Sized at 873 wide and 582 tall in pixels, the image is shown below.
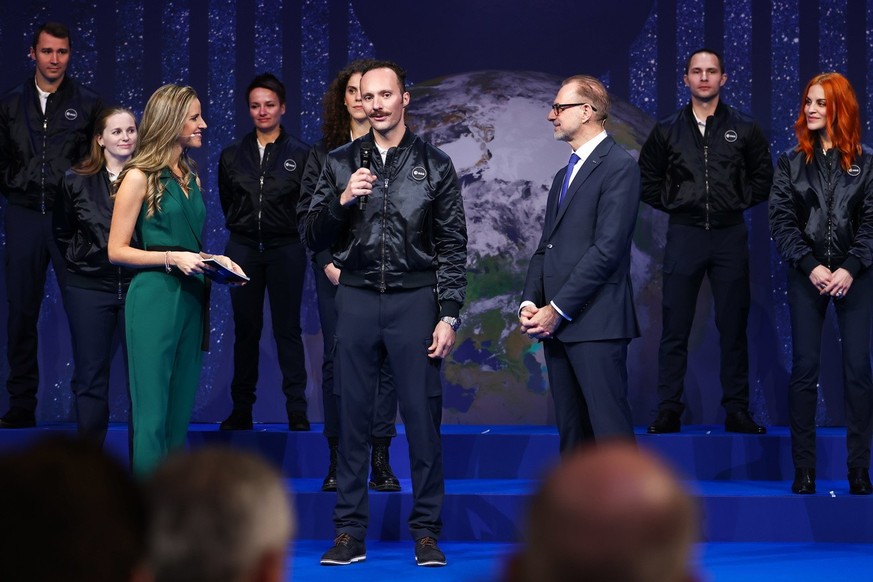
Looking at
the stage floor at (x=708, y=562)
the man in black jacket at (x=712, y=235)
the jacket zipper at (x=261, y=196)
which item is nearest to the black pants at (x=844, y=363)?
the stage floor at (x=708, y=562)

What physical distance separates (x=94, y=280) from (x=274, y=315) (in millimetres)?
1006

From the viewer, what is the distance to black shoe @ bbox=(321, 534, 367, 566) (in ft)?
14.0

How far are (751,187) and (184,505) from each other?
529 centimetres

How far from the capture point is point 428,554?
424 cm

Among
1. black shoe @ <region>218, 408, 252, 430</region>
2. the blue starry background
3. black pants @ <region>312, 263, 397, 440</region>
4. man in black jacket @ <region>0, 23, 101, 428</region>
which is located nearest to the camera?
black pants @ <region>312, 263, 397, 440</region>

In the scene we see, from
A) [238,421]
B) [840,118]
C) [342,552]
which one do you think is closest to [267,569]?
[342,552]

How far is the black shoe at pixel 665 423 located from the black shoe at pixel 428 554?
1815mm

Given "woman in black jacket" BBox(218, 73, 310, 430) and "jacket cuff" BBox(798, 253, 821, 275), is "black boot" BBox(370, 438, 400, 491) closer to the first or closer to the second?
"woman in black jacket" BBox(218, 73, 310, 430)

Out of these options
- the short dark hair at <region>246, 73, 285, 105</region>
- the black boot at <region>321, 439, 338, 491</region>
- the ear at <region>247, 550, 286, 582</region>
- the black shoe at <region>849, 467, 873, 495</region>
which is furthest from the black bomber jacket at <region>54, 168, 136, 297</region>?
the ear at <region>247, 550, 286, 582</region>

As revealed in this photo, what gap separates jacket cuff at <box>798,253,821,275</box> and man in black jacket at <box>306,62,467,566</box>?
1.57 metres

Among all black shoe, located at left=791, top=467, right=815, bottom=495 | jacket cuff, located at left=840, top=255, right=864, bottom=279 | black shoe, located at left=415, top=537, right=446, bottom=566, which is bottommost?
black shoe, located at left=415, top=537, right=446, bottom=566

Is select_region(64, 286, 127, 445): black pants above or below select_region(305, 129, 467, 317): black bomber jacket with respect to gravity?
below

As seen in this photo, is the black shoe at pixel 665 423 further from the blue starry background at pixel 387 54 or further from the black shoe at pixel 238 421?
the black shoe at pixel 238 421

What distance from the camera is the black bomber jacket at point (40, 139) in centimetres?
592
